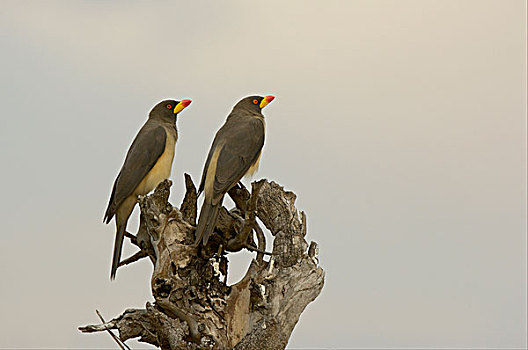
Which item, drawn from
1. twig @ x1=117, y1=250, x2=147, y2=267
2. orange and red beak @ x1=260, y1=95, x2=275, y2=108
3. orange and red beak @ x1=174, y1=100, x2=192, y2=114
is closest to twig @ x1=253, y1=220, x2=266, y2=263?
twig @ x1=117, y1=250, x2=147, y2=267

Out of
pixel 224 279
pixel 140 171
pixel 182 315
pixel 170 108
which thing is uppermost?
pixel 170 108

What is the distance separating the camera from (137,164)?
7.61 m

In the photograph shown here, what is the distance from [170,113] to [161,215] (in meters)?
1.64

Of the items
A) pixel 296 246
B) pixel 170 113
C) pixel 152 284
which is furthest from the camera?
pixel 170 113

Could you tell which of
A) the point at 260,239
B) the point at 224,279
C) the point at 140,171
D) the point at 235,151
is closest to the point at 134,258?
the point at 140,171

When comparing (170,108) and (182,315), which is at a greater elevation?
(170,108)

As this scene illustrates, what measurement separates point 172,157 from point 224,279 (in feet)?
5.17

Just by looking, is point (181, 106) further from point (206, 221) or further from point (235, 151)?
point (206, 221)

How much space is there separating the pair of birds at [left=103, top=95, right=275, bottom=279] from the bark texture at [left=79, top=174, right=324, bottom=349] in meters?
0.29

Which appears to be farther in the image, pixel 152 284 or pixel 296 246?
pixel 296 246

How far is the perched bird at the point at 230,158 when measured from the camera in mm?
6852

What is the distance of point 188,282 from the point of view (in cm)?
654

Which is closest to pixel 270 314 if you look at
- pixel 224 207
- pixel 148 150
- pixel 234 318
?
pixel 234 318

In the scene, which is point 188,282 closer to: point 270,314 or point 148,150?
point 270,314
